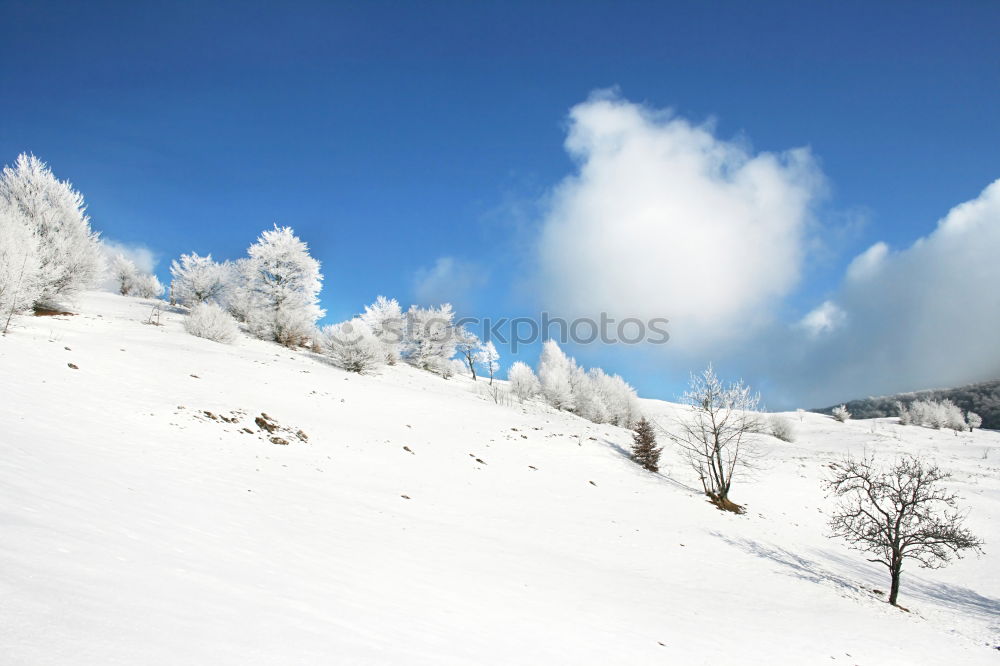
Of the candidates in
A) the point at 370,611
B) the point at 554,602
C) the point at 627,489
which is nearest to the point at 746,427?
the point at 627,489

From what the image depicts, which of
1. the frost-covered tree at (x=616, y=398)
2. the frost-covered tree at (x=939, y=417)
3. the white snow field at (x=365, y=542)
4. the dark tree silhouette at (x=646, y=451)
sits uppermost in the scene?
the frost-covered tree at (x=939, y=417)

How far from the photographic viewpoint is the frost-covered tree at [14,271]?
17.2m

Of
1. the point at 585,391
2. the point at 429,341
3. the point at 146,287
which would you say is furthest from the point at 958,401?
the point at 146,287

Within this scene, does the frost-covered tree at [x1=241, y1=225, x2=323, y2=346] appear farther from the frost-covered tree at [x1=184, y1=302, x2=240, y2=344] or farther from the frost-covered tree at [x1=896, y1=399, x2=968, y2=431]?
the frost-covered tree at [x1=896, y1=399, x2=968, y2=431]

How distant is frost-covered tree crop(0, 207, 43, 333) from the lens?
17.2 meters

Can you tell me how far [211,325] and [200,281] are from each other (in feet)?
43.3

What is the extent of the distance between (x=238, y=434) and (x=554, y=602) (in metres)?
12.0

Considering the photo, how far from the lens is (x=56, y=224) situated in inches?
1057

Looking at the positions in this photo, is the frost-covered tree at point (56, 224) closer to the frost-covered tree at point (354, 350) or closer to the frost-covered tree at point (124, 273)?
the frost-covered tree at point (354, 350)

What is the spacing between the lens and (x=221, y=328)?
93.4ft

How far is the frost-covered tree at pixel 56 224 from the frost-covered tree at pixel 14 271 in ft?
18.6

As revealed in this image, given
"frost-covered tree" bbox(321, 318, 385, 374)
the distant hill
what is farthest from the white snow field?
the distant hill

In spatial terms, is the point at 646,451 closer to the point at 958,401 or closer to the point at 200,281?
the point at 200,281

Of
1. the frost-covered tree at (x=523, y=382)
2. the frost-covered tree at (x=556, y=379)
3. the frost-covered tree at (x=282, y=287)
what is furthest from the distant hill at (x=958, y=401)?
the frost-covered tree at (x=282, y=287)
